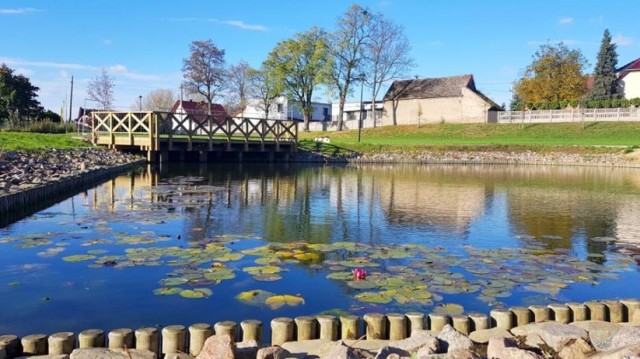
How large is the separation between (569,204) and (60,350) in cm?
1524

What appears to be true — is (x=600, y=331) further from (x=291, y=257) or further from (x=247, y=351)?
(x=291, y=257)

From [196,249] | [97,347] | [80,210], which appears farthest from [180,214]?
[97,347]

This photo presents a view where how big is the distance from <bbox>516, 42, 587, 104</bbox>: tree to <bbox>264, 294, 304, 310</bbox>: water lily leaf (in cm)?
5367

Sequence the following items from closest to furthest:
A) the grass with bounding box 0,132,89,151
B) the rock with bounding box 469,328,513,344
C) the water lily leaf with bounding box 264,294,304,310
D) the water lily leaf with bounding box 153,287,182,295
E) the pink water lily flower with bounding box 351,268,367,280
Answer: the rock with bounding box 469,328,513,344 < the water lily leaf with bounding box 264,294,304,310 < the water lily leaf with bounding box 153,287,182,295 < the pink water lily flower with bounding box 351,268,367,280 < the grass with bounding box 0,132,89,151

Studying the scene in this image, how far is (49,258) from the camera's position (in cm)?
832

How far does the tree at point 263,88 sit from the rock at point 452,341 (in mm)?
54033

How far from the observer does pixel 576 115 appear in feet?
164

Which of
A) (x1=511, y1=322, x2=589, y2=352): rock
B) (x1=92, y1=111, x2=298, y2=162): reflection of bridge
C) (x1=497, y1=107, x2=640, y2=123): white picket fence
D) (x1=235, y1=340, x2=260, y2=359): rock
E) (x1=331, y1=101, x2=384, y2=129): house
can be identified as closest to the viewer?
(x1=235, y1=340, x2=260, y2=359): rock

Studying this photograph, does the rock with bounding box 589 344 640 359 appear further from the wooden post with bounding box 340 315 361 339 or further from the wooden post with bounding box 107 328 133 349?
the wooden post with bounding box 107 328 133 349

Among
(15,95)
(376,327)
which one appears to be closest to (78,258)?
(376,327)

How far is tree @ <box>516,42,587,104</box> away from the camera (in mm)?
55281

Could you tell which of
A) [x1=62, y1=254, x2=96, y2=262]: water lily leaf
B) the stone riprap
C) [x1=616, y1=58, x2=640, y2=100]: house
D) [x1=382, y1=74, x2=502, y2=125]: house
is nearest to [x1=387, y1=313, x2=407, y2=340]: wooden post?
[x1=62, y1=254, x2=96, y2=262]: water lily leaf

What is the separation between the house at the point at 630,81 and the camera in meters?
58.0

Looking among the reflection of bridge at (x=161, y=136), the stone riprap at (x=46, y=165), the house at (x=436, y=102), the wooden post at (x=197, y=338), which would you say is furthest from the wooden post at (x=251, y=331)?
the house at (x=436, y=102)
